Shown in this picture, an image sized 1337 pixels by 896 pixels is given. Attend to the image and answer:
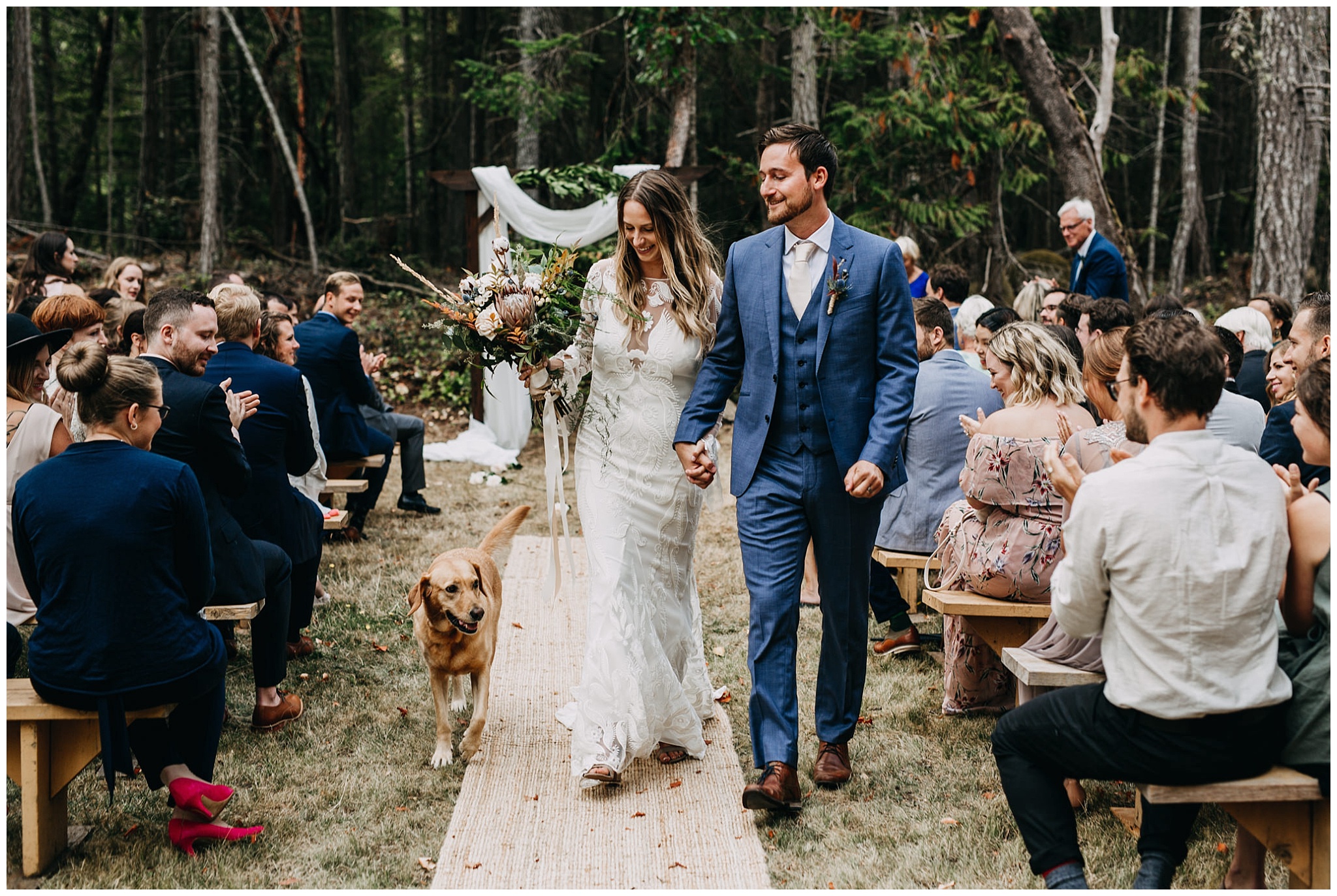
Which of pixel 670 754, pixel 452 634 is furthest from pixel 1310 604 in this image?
pixel 452 634

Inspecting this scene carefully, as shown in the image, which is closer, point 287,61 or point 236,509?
point 236,509

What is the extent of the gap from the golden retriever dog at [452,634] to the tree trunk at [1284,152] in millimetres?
9602

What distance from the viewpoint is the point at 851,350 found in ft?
12.1

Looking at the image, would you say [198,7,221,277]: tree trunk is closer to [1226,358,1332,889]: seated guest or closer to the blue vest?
the blue vest

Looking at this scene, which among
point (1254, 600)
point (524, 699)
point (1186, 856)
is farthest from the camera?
point (524, 699)

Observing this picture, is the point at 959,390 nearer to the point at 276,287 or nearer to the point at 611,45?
the point at 276,287

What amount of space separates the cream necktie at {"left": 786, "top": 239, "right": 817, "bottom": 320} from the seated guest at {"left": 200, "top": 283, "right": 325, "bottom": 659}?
2.47m

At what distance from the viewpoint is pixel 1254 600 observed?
8.45ft

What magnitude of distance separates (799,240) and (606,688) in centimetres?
182

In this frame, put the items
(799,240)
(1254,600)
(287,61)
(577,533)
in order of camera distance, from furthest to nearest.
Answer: (287,61) → (577,533) → (799,240) → (1254,600)

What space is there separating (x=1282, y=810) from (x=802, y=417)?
1.85 m

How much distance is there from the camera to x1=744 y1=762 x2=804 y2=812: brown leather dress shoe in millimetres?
3602

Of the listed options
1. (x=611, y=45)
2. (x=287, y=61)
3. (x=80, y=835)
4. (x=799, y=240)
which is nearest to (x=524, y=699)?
(x=80, y=835)

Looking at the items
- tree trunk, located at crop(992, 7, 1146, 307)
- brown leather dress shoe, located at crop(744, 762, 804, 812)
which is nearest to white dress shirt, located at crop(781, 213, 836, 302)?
brown leather dress shoe, located at crop(744, 762, 804, 812)
